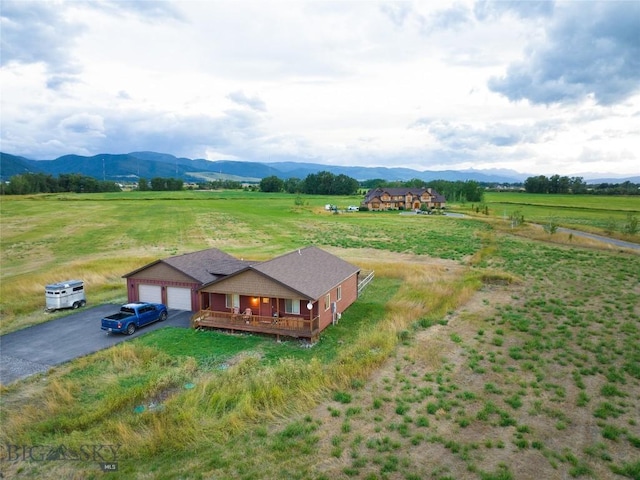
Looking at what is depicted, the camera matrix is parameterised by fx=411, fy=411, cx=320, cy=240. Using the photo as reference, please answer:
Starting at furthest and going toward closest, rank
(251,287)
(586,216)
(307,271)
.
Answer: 1. (586,216)
2. (307,271)
3. (251,287)

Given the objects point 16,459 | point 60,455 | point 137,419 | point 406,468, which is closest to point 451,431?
point 406,468

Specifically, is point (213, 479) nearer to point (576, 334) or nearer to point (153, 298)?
point (576, 334)

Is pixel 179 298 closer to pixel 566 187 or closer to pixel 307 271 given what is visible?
pixel 307 271

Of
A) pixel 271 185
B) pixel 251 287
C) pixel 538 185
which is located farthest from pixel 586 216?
pixel 271 185

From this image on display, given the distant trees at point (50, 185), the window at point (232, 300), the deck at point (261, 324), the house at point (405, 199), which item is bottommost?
the deck at point (261, 324)

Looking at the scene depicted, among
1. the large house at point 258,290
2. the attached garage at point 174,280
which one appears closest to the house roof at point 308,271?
the large house at point 258,290

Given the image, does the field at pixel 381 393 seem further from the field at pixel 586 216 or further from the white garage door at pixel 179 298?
the field at pixel 586 216
